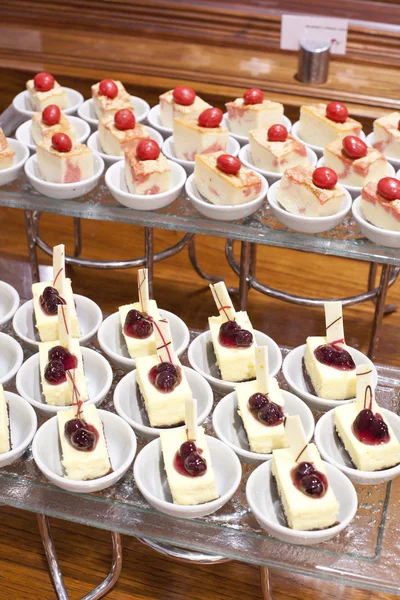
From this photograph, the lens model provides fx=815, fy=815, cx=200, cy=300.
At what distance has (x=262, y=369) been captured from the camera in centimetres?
224

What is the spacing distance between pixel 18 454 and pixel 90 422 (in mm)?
209

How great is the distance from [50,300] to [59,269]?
0.10m

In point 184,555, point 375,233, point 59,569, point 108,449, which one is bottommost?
point 59,569

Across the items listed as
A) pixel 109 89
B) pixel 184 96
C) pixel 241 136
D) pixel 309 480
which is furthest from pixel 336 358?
pixel 109 89

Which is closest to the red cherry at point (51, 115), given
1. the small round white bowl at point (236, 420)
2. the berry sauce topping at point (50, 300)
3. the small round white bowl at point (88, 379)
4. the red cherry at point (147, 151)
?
the red cherry at point (147, 151)

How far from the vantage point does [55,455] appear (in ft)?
7.25

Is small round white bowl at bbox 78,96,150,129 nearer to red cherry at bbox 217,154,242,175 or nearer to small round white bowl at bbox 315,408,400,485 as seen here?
red cherry at bbox 217,154,242,175

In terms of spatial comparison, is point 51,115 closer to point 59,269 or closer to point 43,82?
point 43,82

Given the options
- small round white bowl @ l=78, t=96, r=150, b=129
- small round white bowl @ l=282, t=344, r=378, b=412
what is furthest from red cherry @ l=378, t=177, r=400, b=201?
small round white bowl @ l=78, t=96, r=150, b=129

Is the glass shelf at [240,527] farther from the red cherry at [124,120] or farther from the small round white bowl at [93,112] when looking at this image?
the small round white bowl at [93,112]

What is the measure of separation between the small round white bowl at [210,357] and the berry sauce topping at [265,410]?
8.1 inches

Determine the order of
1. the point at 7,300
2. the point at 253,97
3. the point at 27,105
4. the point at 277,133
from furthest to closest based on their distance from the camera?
the point at 27,105
the point at 253,97
the point at 277,133
the point at 7,300

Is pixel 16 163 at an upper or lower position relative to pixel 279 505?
upper

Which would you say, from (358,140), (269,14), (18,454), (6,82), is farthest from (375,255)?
(6,82)
